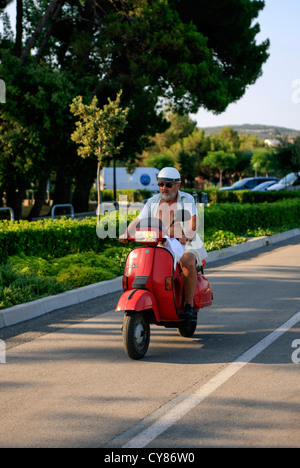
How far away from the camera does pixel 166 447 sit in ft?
13.5

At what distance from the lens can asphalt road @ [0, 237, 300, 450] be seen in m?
4.35

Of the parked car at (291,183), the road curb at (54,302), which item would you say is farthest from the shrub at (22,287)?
the parked car at (291,183)

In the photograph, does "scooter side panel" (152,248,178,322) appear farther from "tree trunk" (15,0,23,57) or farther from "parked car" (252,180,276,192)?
"parked car" (252,180,276,192)

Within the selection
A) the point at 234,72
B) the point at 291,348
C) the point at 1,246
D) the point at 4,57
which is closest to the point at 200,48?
the point at 234,72

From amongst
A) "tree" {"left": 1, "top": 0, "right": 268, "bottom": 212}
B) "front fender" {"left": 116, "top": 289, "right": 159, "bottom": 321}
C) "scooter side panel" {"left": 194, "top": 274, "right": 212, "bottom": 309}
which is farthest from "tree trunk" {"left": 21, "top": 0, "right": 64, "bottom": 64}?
"front fender" {"left": 116, "top": 289, "right": 159, "bottom": 321}

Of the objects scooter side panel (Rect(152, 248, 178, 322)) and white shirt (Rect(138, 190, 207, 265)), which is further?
white shirt (Rect(138, 190, 207, 265))

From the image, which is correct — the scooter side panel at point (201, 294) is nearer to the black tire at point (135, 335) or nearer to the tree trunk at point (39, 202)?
the black tire at point (135, 335)

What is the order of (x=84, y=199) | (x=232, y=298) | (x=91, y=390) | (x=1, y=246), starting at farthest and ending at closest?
(x=84, y=199), (x=1, y=246), (x=232, y=298), (x=91, y=390)

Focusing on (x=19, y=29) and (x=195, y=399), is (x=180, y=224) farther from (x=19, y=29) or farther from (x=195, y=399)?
(x=19, y=29)

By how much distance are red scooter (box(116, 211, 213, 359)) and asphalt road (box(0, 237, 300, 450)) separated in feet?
0.93
